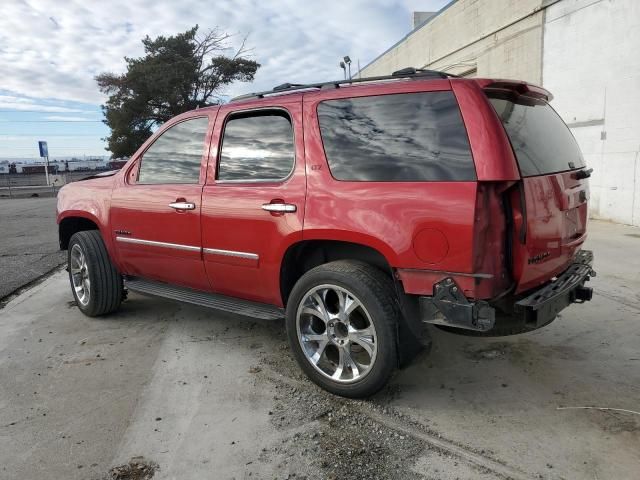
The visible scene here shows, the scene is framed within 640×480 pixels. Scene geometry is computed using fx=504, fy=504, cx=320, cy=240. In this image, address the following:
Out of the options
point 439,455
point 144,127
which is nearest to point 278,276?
point 439,455

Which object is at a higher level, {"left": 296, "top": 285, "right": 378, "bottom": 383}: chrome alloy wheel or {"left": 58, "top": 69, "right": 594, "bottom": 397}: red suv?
{"left": 58, "top": 69, "right": 594, "bottom": 397}: red suv

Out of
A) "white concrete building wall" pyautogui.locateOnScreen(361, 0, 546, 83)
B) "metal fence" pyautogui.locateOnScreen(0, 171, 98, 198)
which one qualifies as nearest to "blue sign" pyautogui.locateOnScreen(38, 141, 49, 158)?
"metal fence" pyautogui.locateOnScreen(0, 171, 98, 198)

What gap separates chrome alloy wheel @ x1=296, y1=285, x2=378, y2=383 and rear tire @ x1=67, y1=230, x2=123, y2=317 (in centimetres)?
247

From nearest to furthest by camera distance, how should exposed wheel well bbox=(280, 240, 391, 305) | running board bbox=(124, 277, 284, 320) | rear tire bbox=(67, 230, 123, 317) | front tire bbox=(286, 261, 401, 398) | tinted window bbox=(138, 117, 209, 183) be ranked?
front tire bbox=(286, 261, 401, 398) → exposed wheel well bbox=(280, 240, 391, 305) → running board bbox=(124, 277, 284, 320) → tinted window bbox=(138, 117, 209, 183) → rear tire bbox=(67, 230, 123, 317)

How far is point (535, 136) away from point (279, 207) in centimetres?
167

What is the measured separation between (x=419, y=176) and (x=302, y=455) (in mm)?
1651

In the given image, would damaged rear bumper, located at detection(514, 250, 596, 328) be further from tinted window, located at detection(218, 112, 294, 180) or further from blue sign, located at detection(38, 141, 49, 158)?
blue sign, located at detection(38, 141, 49, 158)

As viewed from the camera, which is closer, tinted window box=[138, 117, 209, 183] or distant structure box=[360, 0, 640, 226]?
tinted window box=[138, 117, 209, 183]

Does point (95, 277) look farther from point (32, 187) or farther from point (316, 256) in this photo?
point (32, 187)

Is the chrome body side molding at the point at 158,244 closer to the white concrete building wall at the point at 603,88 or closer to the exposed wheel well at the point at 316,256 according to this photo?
the exposed wheel well at the point at 316,256

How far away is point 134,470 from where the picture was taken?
2.59m

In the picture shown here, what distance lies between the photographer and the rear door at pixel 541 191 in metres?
2.80

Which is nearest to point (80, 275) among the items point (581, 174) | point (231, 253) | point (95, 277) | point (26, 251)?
point (95, 277)

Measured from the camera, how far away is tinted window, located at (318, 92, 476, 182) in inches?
110
